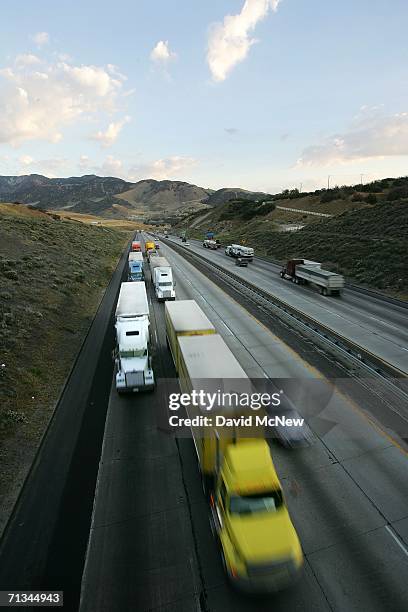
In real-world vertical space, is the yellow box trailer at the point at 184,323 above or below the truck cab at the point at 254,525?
above

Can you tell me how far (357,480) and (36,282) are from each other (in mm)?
33243

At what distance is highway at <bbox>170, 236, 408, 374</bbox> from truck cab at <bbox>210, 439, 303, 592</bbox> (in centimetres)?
1574

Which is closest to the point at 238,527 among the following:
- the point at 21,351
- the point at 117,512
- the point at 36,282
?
the point at 117,512

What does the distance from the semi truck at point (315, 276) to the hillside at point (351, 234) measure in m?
6.03

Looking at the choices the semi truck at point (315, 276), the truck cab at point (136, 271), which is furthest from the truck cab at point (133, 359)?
the truck cab at point (136, 271)

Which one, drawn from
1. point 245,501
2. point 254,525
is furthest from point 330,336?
point 254,525

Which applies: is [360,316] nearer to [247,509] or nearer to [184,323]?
[184,323]

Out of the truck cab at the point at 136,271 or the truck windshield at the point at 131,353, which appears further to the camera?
the truck cab at the point at 136,271

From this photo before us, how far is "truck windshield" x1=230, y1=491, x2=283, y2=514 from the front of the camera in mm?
9289

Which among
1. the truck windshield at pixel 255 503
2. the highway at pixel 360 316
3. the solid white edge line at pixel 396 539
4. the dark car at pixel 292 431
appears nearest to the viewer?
the truck windshield at pixel 255 503

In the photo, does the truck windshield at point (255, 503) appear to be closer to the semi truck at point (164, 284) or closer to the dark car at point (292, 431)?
the dark car at point (292, 431)

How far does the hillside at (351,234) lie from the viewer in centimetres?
4456

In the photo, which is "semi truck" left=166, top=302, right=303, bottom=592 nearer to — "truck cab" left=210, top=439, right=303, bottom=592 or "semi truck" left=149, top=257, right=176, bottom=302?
"truck cab" left=210, top=439, right=303, bottom=592

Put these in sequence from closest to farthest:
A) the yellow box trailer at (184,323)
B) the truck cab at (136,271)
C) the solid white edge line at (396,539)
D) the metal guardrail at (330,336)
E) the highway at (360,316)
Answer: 1. the solid white edge line at (396,539)
2. the yellow box trailer at (184,323)
3. the metal guardrail at (330,336)
4. the highway at (360,316)
5. the truck cab at (136,271)
